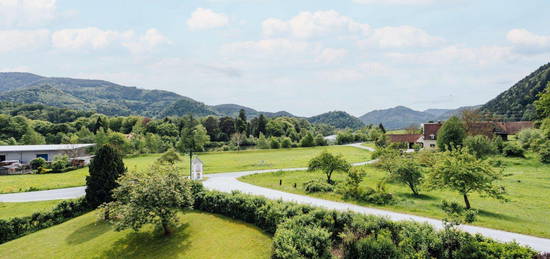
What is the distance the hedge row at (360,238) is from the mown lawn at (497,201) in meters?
4.93

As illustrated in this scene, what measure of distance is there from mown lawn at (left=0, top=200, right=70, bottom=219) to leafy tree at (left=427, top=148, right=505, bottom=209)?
88.8 feet

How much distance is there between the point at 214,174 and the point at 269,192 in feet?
38.8

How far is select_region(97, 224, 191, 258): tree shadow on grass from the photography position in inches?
506

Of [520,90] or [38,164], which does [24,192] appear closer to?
[38,164]

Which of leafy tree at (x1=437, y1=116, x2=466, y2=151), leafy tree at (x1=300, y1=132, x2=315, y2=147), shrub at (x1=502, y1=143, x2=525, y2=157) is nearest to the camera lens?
leafy tree at (x1=437, y1=116, x2=466, y2=151)

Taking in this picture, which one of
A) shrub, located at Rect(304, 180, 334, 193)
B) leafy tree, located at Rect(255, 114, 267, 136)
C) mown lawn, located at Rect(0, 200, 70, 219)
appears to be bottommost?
mown lawn, located at Rect(0, 200, 70, 219)

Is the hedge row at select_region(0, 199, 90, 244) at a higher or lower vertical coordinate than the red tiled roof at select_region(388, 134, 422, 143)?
lower

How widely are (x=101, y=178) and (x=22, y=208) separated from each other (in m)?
6.75

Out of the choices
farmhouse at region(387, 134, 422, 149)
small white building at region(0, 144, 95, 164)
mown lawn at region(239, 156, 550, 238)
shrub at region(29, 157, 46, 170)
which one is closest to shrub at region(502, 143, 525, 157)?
mown lawn at region(239, 156, 550, 238)

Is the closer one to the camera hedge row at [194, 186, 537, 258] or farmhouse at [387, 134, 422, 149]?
hedge row at [194, 186, 537, 258]

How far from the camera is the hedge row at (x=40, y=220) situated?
16.0m

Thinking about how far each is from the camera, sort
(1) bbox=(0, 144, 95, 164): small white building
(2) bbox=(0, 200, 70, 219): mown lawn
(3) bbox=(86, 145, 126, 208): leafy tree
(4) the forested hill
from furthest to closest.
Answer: (4) the forested hill → (1) bbox=(0, 144, 95, 164): small white building → (3) bbox=(86, 145, 126, 208): leafy tree → (2) bbox=(0, 200, 70, 219): mown lawn

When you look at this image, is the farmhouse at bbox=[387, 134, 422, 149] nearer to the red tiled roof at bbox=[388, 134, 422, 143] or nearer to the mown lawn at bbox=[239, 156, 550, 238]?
the red tiled roof at bbox=[388, 134, 422, 143]

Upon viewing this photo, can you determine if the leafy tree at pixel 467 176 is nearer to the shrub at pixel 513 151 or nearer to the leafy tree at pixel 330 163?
the leafy tree at pixel 330 163
